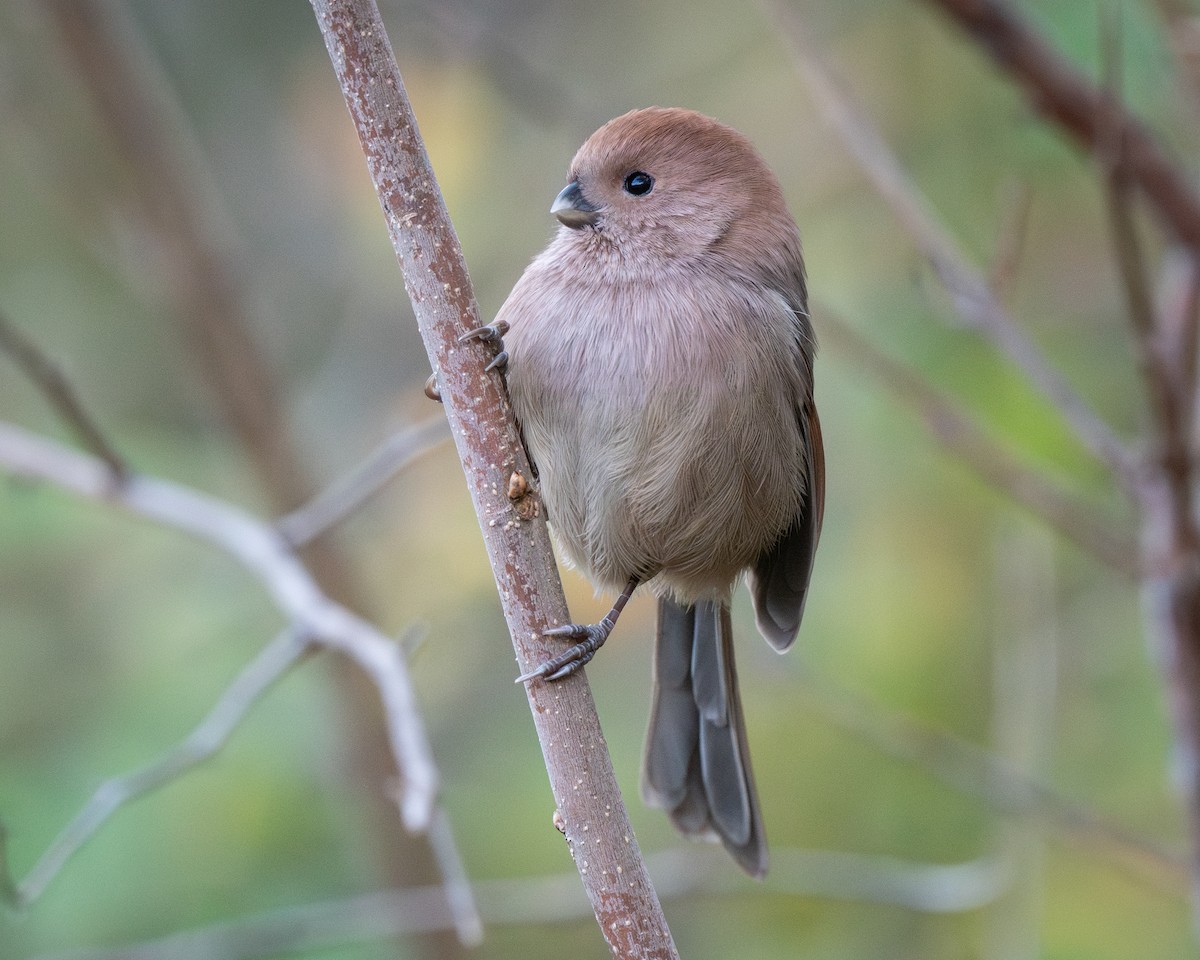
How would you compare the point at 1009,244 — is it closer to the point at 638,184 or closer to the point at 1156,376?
the point at 1156,376

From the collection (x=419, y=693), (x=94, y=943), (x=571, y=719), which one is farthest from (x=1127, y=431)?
(x=94, y=943)

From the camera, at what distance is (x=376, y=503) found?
605cm

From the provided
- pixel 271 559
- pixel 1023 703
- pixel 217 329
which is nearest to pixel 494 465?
pixel 271 559

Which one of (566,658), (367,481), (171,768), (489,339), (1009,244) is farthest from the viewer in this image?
(367,481)

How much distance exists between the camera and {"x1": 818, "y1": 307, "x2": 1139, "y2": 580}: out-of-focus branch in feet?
10.6

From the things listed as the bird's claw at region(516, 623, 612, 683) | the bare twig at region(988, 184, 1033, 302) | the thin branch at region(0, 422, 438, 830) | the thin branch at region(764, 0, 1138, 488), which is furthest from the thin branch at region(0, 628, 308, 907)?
the bare twig at region(988, 184, 1033, 302)

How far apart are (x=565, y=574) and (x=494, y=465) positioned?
3119 millimetres

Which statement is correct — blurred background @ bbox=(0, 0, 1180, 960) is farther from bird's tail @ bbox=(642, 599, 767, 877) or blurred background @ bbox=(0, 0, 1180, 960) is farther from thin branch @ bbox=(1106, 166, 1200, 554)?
bird's tail @ bbox=(642, 599, 767, 877)

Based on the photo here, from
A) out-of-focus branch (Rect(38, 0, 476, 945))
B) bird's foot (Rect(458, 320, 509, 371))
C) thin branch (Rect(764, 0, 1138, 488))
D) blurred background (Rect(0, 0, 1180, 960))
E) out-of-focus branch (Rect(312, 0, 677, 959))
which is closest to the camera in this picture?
out-of-focus branch (Rect(312, 0, 677, 959))

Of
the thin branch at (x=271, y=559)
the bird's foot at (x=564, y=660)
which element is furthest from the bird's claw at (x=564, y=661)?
the thin branch at (x=271, y=559)

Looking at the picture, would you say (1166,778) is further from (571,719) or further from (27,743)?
(27,743)

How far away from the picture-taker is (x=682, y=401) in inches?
105

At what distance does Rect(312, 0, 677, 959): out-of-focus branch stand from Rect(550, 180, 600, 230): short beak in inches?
32.3

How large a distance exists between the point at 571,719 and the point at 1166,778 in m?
2.80
